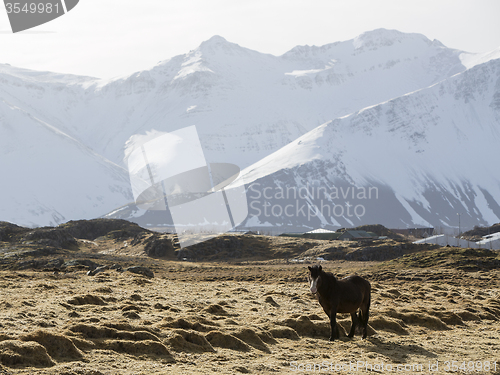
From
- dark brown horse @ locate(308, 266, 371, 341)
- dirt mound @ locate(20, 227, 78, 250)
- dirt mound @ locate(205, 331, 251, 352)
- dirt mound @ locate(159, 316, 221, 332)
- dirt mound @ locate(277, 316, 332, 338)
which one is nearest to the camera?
dirt mound @ locate(205, 331, 251, 352)

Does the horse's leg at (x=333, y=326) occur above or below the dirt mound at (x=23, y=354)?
below

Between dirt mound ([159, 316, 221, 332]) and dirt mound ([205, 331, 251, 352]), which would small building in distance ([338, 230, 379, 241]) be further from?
dirt mound ([205, 331, 251, 352])

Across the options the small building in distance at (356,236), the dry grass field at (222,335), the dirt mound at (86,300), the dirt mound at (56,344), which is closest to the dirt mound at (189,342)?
the dry grass field at (222,335)

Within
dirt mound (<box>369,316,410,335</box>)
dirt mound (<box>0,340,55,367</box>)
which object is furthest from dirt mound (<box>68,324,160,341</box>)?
dirt mound (<box>369,316,410,335</box>)

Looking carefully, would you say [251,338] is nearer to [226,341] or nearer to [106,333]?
[226,341]

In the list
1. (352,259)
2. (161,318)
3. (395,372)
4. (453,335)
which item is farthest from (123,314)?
(352,259)

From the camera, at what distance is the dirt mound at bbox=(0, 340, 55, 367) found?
1104 cm

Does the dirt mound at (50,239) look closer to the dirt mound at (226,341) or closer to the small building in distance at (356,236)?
the small building in distance at (356,236)

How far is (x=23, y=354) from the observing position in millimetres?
11391

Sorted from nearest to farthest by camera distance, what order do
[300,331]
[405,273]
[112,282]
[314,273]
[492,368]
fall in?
1. [492,368]
2. [314,273]
3. [300,331]
4. [112,282]
5. [405,273]

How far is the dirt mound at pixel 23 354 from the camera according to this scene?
1104cm

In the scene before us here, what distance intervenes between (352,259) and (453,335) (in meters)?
74.9

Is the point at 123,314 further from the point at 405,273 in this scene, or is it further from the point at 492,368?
the point at 405,273

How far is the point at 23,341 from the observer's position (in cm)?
1221
